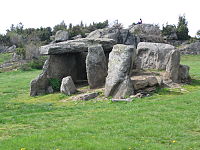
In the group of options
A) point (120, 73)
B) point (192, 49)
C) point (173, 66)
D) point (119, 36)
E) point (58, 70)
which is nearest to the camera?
point (120, 73)

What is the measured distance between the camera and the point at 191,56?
58000 mm

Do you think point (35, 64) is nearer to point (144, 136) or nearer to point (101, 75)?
point (101, 75)

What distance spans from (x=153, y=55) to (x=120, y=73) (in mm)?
7939

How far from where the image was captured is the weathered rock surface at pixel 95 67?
25359 mm

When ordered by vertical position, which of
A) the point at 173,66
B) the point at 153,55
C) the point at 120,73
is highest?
the point at 153,55

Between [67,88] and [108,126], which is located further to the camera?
[67,88]

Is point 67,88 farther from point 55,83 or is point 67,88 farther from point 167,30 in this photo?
point 167,30

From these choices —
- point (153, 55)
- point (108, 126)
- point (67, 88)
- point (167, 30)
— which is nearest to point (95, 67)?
point (67, 88)

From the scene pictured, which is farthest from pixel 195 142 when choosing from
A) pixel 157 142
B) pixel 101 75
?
pixel 101 75

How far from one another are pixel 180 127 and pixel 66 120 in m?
5.16

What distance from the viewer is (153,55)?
29.1 meters

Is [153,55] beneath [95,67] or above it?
above

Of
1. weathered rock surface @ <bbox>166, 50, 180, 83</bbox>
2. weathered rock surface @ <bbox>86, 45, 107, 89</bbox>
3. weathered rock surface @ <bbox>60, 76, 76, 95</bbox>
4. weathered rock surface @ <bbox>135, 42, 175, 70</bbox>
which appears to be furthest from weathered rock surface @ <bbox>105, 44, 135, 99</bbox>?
weathered rock surface @ <bbox>135, 42, 175, 70</bbox>

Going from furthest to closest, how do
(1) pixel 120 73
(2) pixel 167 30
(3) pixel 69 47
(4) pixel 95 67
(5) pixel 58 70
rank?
(2) pixel 167 30, (5) pixel 58 70, (3) pixel 69 47, (4) pixel 95 67, (1) pixel 120 73
